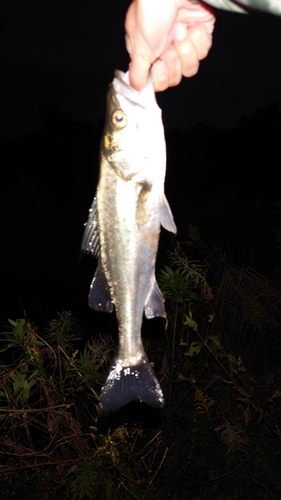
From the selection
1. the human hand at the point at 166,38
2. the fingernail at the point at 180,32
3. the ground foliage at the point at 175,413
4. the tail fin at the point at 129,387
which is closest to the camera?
the human hand at the point at 166,38

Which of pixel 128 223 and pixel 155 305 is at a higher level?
pixel 128 223

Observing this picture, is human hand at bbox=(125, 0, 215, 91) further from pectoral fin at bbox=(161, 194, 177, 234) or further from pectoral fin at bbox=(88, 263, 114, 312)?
pectoral fin at bbox=(88, 263, 114, 312)

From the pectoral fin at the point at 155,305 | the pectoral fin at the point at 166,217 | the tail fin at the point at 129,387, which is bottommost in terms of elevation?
the tail fin at the point at 129,387

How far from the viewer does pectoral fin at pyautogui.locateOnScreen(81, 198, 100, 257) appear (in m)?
1.95

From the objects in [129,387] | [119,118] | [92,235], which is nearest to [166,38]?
[119,118]

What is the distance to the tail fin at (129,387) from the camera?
6.47 ft

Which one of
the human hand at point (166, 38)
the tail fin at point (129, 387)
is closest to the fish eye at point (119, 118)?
the human hand at point (166, 38)

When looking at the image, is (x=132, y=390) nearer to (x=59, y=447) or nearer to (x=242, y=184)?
(x=59, y=447)

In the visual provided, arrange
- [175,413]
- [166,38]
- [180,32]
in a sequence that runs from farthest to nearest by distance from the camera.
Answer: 1. [175,413]
2. [180,32]
3. [166,38]

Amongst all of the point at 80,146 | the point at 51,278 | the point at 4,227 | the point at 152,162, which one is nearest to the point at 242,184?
the point at 80,146

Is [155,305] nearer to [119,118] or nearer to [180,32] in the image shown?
[119,118]

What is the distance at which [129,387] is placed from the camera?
79.2 inches

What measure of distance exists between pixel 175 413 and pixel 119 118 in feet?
11.4

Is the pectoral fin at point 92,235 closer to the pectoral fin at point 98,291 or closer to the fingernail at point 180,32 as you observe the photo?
the pectoral fin at point 98,291
